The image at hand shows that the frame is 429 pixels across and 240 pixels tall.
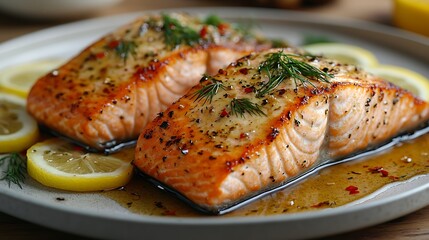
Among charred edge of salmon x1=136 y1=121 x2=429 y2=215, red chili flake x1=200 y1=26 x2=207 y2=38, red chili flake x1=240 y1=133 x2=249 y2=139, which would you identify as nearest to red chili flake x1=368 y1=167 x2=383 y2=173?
charred edge of salmon x1=136 y1=121 x2=429 y2=215

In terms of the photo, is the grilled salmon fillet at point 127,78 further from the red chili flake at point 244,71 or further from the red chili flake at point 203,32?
the red chili flake at point 244,71

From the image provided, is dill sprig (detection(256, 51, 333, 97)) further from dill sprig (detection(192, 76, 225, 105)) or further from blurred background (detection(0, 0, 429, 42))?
blurred background (detection(0, 0, 429, 42))

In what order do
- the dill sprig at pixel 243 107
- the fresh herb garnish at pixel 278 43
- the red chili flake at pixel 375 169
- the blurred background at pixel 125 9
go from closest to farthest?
the dill sprig at pixel 243 107 → the red chili flake at pixel 375 169 → the fresh herb garnish at pixel 278 43 → the blurred background at pixel 125 9

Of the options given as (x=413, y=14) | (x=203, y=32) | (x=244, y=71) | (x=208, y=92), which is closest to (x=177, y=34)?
(x=203, y=32)

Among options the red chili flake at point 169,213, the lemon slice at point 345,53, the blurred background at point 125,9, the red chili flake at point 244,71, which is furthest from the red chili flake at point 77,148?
the blurred background at point 125,9

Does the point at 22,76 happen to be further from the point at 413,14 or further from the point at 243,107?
the point at 413,14
